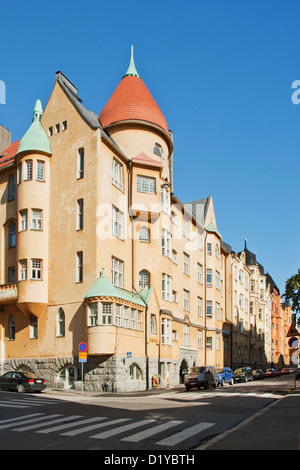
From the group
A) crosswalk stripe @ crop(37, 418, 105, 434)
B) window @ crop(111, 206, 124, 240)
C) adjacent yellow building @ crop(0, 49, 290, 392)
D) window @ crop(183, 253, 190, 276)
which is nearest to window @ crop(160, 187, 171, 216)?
adjacent yellow building @ crop(0, 49, 290, 392)

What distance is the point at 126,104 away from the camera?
134ft

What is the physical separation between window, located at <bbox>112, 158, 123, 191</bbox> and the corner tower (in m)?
2.03

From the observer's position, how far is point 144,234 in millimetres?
38844

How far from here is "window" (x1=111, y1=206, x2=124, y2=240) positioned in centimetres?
3532

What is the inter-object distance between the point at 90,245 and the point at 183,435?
22255 millimetres

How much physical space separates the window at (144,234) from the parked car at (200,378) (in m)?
10.1

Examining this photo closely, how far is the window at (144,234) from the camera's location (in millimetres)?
38656

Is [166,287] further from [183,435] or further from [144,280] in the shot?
[183,435]

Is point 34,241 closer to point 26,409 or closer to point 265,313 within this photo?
point 26,409

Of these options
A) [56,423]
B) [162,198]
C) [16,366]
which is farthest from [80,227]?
[56,423]

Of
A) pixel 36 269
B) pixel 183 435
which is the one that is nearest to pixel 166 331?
pixel 36 269

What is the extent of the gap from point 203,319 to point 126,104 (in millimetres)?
24481

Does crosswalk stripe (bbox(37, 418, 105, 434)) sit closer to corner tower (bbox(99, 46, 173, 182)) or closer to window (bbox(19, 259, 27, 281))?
window (bbox(19, 259, 27, 281))

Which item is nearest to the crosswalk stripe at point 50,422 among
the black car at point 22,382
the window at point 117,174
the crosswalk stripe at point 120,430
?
the crosswalk stripe at point 120,430
